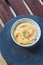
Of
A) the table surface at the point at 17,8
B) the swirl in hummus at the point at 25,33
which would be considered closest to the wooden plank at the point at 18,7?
the table surface at the point at 17,8

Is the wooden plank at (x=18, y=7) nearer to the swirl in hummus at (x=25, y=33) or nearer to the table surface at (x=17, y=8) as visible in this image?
the table surface at (x=17, y=8)

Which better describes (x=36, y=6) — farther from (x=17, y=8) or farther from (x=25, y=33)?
(x=25, y=33)

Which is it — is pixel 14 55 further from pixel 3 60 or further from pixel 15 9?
pixel 15 9

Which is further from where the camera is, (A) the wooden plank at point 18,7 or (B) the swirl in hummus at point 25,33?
(A) the wooden plank at point 18,7

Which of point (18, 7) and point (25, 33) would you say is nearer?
point (25, 33)

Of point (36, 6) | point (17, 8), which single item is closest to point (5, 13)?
point (17, 8)

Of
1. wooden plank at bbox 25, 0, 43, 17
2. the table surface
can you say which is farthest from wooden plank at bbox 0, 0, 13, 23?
wooden plank at bbox 25, 0, 43, 17
